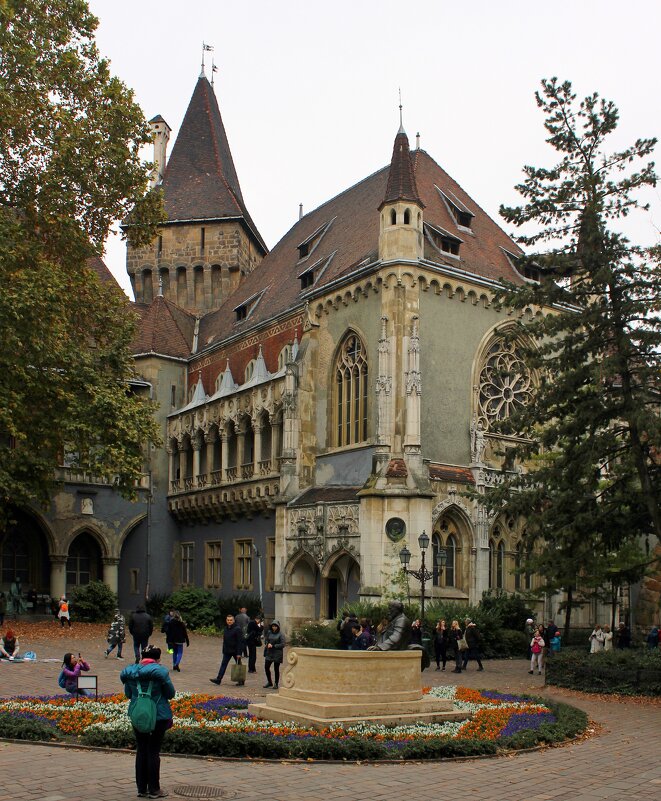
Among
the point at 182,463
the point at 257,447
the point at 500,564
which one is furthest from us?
the point at 182,463

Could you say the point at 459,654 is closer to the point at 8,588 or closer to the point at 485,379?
the point at 485,379

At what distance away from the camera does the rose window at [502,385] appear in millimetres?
34781

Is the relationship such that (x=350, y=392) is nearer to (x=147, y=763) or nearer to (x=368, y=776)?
(x=368, y=776)

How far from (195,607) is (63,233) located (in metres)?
14.8

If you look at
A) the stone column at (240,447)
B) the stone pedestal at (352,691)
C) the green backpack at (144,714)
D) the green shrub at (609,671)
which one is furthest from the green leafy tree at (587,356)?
the stone column at (240,447)

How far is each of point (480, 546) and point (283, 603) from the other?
23.0 ft

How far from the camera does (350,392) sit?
34.8 metres

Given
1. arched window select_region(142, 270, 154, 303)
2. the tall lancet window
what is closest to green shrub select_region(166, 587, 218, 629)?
the tall lancet window

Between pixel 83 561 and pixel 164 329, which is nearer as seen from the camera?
pixel 83 561

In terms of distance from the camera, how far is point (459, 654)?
24656 millimetres

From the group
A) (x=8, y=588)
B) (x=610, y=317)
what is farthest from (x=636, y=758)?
(x=8, y=588)

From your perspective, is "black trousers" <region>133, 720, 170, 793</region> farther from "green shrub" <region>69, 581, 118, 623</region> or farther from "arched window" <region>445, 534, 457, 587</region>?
"green shrub" <region>69, 581, 118, 623</region>

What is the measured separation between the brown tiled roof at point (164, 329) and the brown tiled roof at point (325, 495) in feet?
45.2

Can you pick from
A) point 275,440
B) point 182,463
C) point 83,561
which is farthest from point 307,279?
point 83,561
